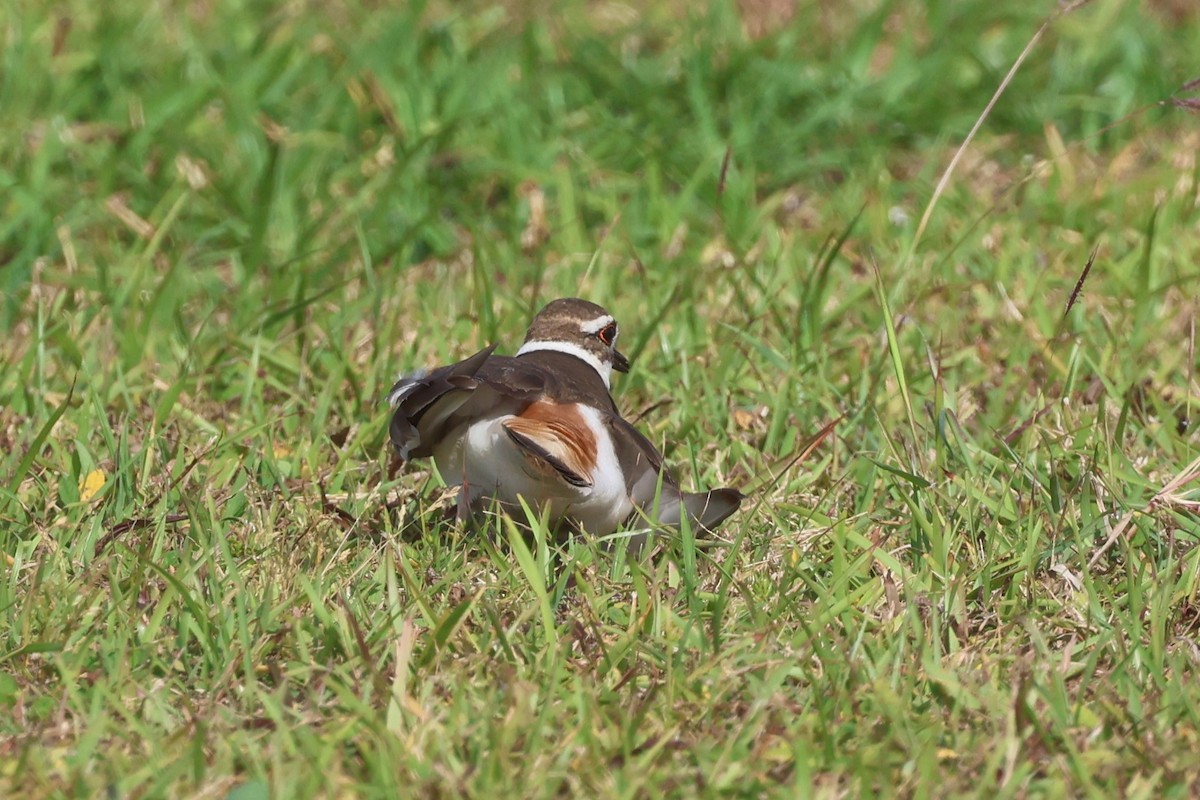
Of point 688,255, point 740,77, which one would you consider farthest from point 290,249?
point 740,77

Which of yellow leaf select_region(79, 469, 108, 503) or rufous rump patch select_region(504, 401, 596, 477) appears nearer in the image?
rufous rump patch select_region(504, 401, 596, 477)

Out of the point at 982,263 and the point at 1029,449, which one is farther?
the point at 982,263

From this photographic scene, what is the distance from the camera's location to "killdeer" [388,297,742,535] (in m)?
3.93

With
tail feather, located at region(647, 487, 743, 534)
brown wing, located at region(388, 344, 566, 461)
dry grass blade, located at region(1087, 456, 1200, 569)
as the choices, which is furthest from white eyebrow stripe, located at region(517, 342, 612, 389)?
dry grass blade, located at region(1087, 456, 1200, 569)

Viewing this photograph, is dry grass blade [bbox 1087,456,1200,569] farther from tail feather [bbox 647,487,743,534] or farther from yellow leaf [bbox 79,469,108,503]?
yellow leaf [bbox 79,469,108,503]

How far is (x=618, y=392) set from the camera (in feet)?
16.9

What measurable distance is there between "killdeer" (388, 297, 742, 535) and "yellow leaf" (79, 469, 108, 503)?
808mm

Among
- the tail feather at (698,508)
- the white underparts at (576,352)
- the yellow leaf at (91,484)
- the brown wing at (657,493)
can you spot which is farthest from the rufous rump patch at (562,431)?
the yellow leaf at (91,484)

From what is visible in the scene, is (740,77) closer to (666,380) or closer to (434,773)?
(666,380)

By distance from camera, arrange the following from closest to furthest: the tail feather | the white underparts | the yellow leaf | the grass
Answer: the grass
the tail feather
the yellow leaf
the white underparts

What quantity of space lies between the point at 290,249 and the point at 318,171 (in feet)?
1.80

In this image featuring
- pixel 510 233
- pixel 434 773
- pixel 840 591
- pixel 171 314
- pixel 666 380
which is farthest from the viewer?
pixel 510 233

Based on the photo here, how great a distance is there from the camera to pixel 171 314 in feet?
18.1

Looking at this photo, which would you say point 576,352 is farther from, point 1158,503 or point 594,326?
point 1158,503
